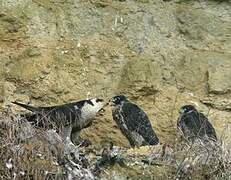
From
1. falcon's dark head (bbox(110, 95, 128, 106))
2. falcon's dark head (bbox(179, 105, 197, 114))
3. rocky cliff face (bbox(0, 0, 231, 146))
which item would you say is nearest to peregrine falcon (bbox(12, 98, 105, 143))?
falcon's dark head (bbox(110, 95, 128, 106))

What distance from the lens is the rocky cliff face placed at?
1055 cm

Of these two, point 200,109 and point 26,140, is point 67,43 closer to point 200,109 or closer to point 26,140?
point 200,109

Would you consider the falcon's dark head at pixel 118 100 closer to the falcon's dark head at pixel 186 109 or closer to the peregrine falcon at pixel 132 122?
the peregrine falcon at pixel 132 122

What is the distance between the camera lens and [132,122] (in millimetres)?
10031

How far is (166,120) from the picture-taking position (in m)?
10.7

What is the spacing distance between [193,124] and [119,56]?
1.39 meters

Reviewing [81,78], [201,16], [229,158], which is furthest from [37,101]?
[229,158]

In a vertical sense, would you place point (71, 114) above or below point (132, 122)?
above

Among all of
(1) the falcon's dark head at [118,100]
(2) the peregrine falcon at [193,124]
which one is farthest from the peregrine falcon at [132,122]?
(2) the peregrine falcon at [193,124]

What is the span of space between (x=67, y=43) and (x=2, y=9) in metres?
0.83

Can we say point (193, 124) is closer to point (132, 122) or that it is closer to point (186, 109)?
point (186, 109)

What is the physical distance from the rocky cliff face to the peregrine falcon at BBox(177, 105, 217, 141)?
452 mm

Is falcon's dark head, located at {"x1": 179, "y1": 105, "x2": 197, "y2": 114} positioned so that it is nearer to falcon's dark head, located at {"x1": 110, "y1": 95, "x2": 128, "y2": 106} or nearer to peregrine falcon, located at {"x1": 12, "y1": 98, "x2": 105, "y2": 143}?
falcon's dark head, located at {"x1": 110, "y1": 95, "x2": 128, "y2": 106}

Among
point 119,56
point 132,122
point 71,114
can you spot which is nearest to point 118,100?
point 132,122
